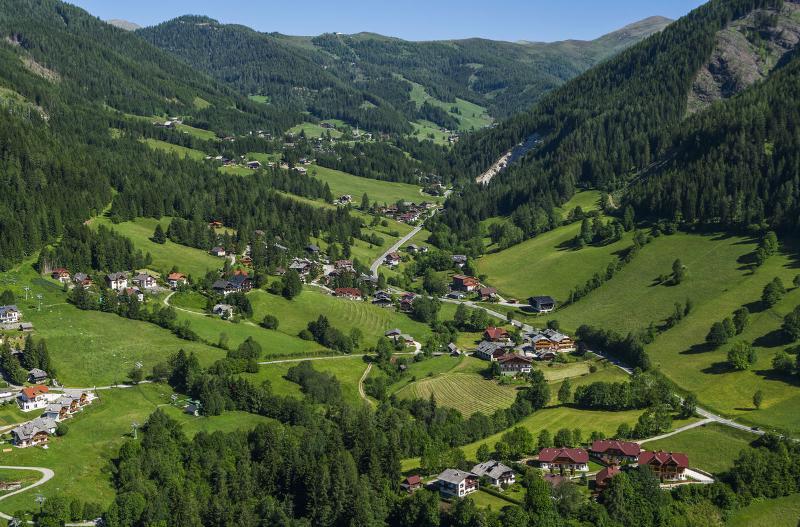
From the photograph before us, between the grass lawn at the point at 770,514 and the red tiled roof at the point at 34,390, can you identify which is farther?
the red tiled roof at the point at 34,390

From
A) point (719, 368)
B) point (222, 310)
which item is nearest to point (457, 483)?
point (719, 368)

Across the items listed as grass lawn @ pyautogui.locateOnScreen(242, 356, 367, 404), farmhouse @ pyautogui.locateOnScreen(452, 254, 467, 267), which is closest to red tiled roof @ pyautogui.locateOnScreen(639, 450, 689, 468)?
grass lawn @ pyautogui.locateOnScreen(242, 356, 367, 404)

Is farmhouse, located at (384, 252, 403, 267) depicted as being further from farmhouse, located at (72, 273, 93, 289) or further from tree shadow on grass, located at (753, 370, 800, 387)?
tree shadow on grass, located at (753, 370, 800, 387)

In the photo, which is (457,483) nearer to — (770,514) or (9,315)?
(770,514)

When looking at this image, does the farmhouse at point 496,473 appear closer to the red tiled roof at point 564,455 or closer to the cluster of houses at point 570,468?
the cluster of houses at point 570,468

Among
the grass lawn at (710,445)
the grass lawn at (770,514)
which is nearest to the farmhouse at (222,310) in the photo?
the grass lawn at (710,445)

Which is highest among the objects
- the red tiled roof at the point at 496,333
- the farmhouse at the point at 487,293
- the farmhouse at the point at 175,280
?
the farmhouse at the point at 175,280

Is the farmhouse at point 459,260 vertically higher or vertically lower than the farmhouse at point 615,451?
higher
